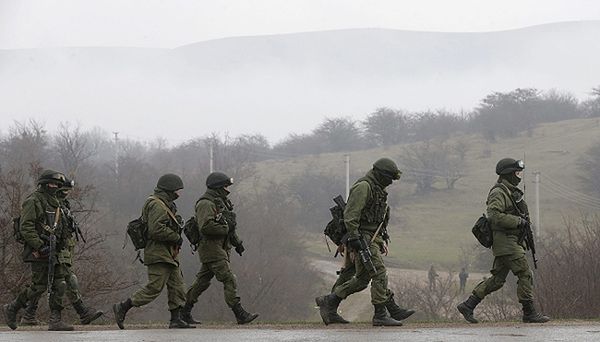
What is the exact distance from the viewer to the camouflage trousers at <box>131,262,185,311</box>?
12766mm

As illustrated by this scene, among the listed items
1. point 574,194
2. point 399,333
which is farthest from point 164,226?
point 574,194

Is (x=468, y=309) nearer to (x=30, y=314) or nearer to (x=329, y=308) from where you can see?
(x=329, y=308)

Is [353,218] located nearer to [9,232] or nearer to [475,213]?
[9,232]

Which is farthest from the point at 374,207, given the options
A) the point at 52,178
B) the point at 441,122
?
the point at 441,122

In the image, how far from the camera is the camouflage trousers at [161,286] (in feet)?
41.9

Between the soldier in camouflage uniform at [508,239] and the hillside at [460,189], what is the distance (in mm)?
44255

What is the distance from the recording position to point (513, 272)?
1286 centimetres

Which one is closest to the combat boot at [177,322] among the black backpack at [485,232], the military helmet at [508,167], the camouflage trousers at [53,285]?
the camouflage trousers at [53,285]

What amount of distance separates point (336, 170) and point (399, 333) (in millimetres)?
83314

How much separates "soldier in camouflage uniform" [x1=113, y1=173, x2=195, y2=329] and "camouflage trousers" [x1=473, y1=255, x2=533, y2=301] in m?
3.40

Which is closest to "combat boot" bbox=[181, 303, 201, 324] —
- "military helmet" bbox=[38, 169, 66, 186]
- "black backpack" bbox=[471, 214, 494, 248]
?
"military helmet" bbox=[38, 169, 66, 186]

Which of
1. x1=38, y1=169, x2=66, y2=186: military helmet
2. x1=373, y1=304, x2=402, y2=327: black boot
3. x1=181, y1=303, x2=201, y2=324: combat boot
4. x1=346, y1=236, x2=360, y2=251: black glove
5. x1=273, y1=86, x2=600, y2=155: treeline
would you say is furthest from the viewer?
x1=273, y1=86, x2=600, y2=155: treeline

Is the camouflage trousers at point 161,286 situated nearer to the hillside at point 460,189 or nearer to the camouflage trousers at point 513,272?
the camouflage trousers at point 513,272

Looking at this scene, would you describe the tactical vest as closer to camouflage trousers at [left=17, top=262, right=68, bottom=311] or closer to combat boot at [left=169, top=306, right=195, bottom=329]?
combat boot at [left=169, top=306, right=195, bottom=329]
